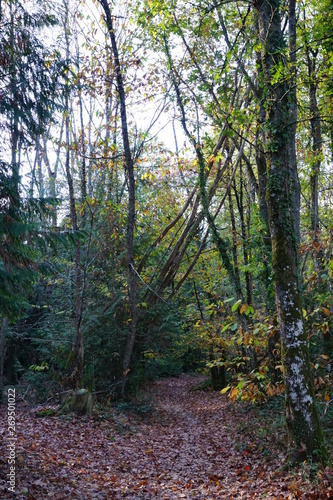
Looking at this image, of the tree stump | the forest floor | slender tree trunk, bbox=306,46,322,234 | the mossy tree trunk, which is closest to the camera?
the forest floor

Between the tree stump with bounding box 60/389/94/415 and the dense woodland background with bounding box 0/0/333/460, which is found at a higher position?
the dense woodland background with bounding box 0/0/333/460

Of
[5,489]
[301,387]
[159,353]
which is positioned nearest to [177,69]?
[159,353]

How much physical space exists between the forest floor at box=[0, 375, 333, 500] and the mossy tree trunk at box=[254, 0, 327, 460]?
55 centimetres

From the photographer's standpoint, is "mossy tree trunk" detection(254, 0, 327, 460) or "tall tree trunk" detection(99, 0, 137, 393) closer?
"mossy tree trunk" detection(254, 0, 327, 460)

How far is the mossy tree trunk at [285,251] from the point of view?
5461 millimetres

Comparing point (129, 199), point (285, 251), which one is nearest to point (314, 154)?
point (129, 199)

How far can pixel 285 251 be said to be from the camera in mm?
5910

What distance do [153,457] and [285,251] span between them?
16.5 feet

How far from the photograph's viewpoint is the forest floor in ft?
17.5

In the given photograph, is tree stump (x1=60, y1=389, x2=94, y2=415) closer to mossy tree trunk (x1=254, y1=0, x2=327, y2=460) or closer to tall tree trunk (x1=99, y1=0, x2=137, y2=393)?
tall tree trunk (x1=99, y1=0, x2=137, y2=393)

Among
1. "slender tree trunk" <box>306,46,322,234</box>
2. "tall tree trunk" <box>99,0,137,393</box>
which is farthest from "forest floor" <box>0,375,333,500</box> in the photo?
"slender tree trunk" <box>306,46,322,234</box>

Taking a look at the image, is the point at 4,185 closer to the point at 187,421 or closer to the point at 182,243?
the point at 182,243

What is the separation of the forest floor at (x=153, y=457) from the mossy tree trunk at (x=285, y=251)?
55cm

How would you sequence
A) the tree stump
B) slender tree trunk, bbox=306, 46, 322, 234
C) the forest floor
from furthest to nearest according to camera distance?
slender tree trunk, bbox=306, 46, 322, 234 < the tree stump < the forest floor
